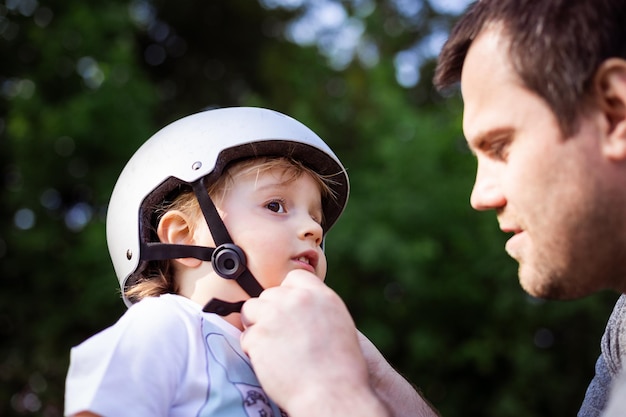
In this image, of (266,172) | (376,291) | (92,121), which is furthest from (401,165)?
(266,172)

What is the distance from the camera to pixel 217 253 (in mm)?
2674

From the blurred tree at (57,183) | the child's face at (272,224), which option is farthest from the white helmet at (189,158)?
the blurred tree at (57,183)

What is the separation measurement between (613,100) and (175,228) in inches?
61.0

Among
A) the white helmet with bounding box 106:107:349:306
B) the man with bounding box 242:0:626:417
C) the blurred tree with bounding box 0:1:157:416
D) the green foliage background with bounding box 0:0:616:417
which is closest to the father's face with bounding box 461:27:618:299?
the man with bounding box 242:0:626:417

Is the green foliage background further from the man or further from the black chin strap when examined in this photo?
the man

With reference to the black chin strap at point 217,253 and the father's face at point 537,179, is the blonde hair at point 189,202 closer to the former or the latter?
the black chin strap at point 217,253

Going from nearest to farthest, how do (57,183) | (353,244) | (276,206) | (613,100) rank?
(613,100) < (276,206) < (353,244) < (57,183)

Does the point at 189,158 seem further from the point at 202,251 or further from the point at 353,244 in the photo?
the point at 353,244

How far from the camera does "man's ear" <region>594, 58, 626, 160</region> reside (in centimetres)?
209

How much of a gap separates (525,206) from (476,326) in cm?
739

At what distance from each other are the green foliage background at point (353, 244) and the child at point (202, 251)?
565 cm

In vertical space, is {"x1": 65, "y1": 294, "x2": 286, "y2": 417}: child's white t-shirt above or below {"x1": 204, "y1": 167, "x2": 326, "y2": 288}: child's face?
below

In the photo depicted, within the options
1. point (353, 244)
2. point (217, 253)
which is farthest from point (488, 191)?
point (353, 244)

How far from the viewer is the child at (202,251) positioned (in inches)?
87.4
